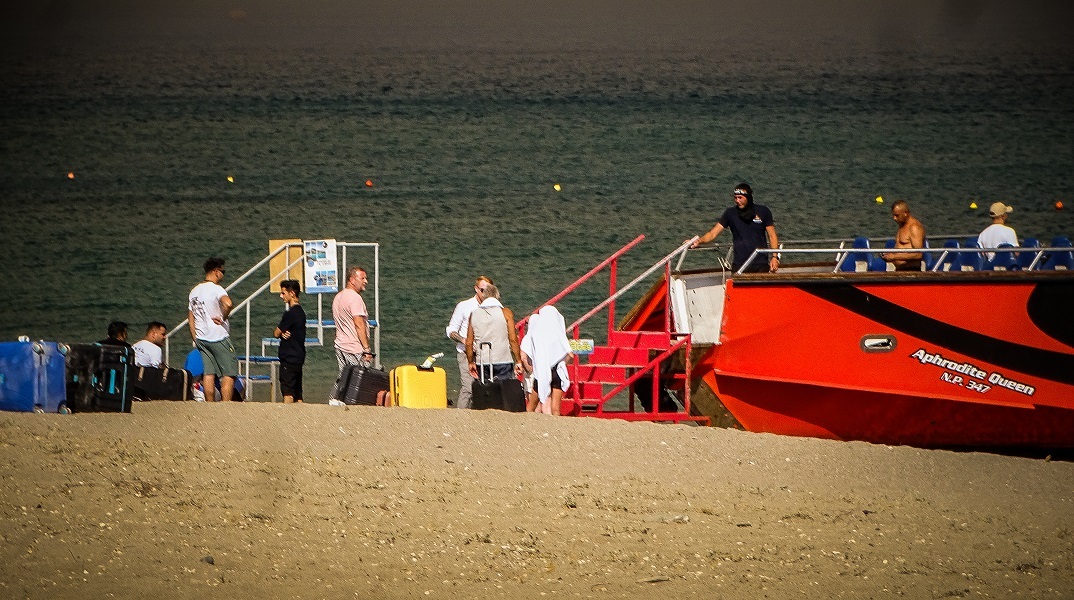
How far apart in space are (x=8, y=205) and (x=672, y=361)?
15.7 meters

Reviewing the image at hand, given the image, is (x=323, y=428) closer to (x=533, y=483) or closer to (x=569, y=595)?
(x=533, y=483)

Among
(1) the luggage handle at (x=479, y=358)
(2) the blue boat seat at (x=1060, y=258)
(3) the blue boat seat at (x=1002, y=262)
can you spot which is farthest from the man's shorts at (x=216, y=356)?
(2) the blue boat seat at (x=1060, y=258)

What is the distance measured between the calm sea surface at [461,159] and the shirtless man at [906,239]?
25.3ft

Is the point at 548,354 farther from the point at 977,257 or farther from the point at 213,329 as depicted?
the point at 977,257

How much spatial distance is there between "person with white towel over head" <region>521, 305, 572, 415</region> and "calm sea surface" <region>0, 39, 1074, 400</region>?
6.76 metres

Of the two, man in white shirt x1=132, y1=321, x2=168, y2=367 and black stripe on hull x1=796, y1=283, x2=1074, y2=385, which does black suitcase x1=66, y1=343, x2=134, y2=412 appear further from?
black stripe on hull x1=796, y1=283, x2=1074, y2=385

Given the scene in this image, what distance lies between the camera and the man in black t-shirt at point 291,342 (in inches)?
437

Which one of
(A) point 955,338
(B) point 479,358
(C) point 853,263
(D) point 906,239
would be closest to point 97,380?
(B) point 479,358

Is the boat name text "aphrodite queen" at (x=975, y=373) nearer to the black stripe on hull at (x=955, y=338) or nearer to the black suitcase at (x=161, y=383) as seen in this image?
the black stripe on hull at (x=955, y=338)

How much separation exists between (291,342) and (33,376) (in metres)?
2.37

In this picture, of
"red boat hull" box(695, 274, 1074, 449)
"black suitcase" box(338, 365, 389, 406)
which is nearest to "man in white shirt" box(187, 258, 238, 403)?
"black suitcase" box(338, 365, 389, 406)

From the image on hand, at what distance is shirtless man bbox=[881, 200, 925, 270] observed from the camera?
10.8 metres

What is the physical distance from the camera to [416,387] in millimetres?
10820

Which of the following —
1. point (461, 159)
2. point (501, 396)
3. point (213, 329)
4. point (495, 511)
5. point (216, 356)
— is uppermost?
point (461, 159)
